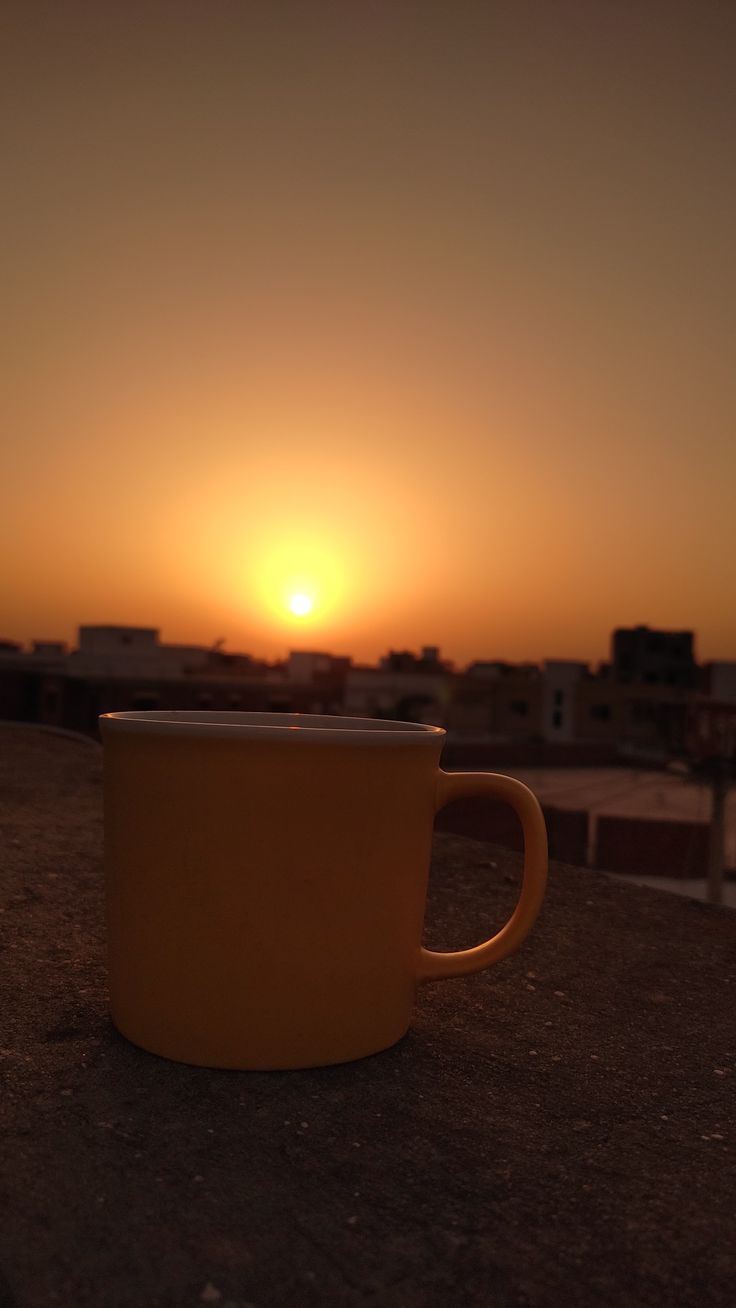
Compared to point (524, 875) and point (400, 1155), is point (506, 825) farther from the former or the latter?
point (400, 1155)

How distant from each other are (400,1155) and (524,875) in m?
0.42

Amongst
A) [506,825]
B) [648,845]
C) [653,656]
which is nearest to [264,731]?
[506,825]

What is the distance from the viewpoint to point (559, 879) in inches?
90.6

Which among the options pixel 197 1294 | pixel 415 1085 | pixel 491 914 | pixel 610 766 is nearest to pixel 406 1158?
pixel 415 1085

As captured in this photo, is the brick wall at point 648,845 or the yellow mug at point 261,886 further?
the brick wall at point 648,845

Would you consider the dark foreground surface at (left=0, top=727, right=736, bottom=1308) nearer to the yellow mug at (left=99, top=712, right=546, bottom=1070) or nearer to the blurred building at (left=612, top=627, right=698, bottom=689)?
the yellow mug at (left=99, top=712, right=546, bottom=1070)

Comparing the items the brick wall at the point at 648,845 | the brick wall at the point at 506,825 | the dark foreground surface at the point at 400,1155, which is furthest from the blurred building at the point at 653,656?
the dark foreground surface at the point at 400,1155

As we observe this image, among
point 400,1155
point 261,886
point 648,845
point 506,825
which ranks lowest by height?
point 648,845

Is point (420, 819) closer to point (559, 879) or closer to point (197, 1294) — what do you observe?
point (197, 1294)

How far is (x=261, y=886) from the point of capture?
3.71 ft

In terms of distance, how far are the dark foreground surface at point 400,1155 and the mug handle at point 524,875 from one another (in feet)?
0.37

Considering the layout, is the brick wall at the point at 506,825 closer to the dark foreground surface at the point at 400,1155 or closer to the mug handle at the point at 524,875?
the dark foreground surface at the point at 400,1155

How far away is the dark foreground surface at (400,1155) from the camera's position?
0.78 m

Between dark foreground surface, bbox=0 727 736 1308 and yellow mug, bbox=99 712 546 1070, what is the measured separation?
0.22ft
